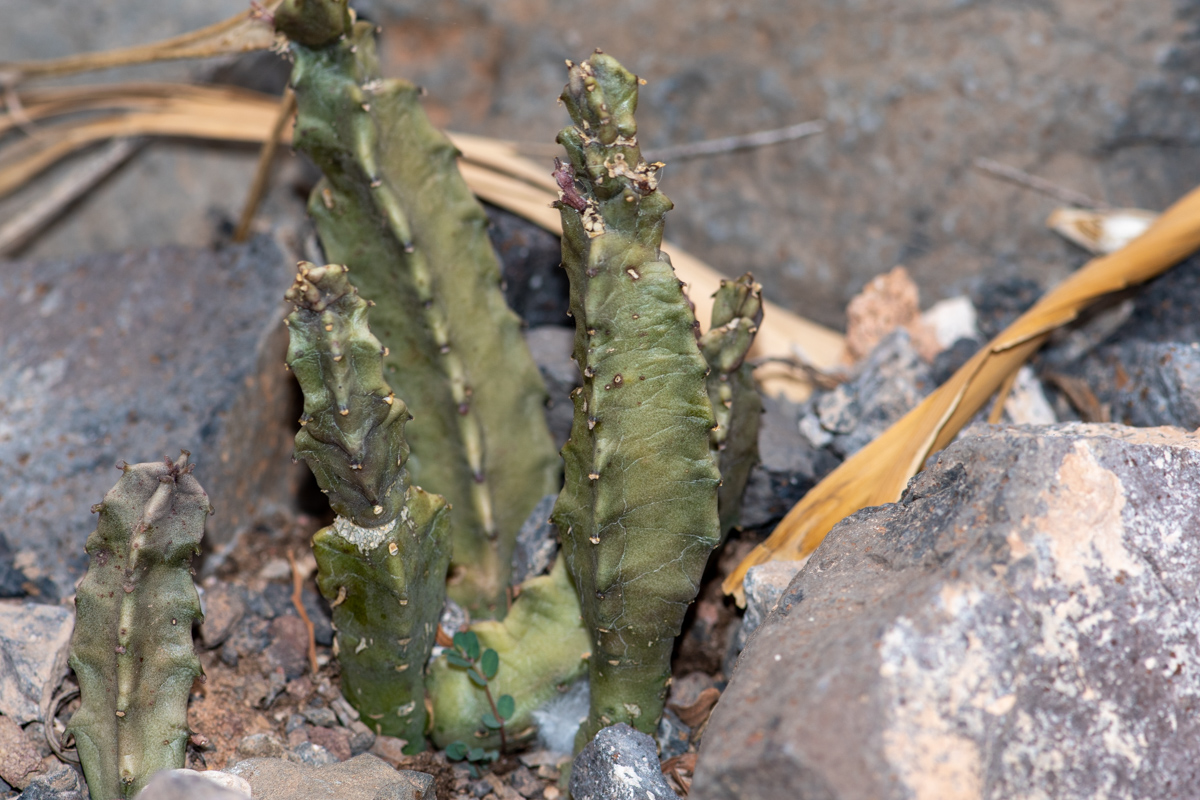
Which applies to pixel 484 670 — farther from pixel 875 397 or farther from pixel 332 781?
pixel 875 397

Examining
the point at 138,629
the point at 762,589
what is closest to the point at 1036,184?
the point at 762,589

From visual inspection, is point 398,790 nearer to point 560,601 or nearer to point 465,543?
point 560,601

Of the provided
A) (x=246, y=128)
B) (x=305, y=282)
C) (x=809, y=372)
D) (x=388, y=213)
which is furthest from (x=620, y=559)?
(x=246, y=128)

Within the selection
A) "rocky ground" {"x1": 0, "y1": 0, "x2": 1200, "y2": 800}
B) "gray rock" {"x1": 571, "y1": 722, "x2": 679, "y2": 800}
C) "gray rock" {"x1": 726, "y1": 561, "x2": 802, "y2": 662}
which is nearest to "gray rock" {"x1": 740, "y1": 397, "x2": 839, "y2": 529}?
"rocky ground" {"x1": 0, "y1": 0, "x2": 1200, "y2": 800}

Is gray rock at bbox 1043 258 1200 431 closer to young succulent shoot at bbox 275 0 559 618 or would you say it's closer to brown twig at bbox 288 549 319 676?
young succulent shoot at bbox 275 0 559 618

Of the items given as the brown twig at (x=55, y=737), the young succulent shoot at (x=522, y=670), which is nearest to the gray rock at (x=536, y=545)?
the young succulent shoot at (x=522, y=670)

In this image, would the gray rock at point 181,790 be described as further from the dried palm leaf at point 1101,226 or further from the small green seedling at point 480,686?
the dried palm leaf at point 1101,226
